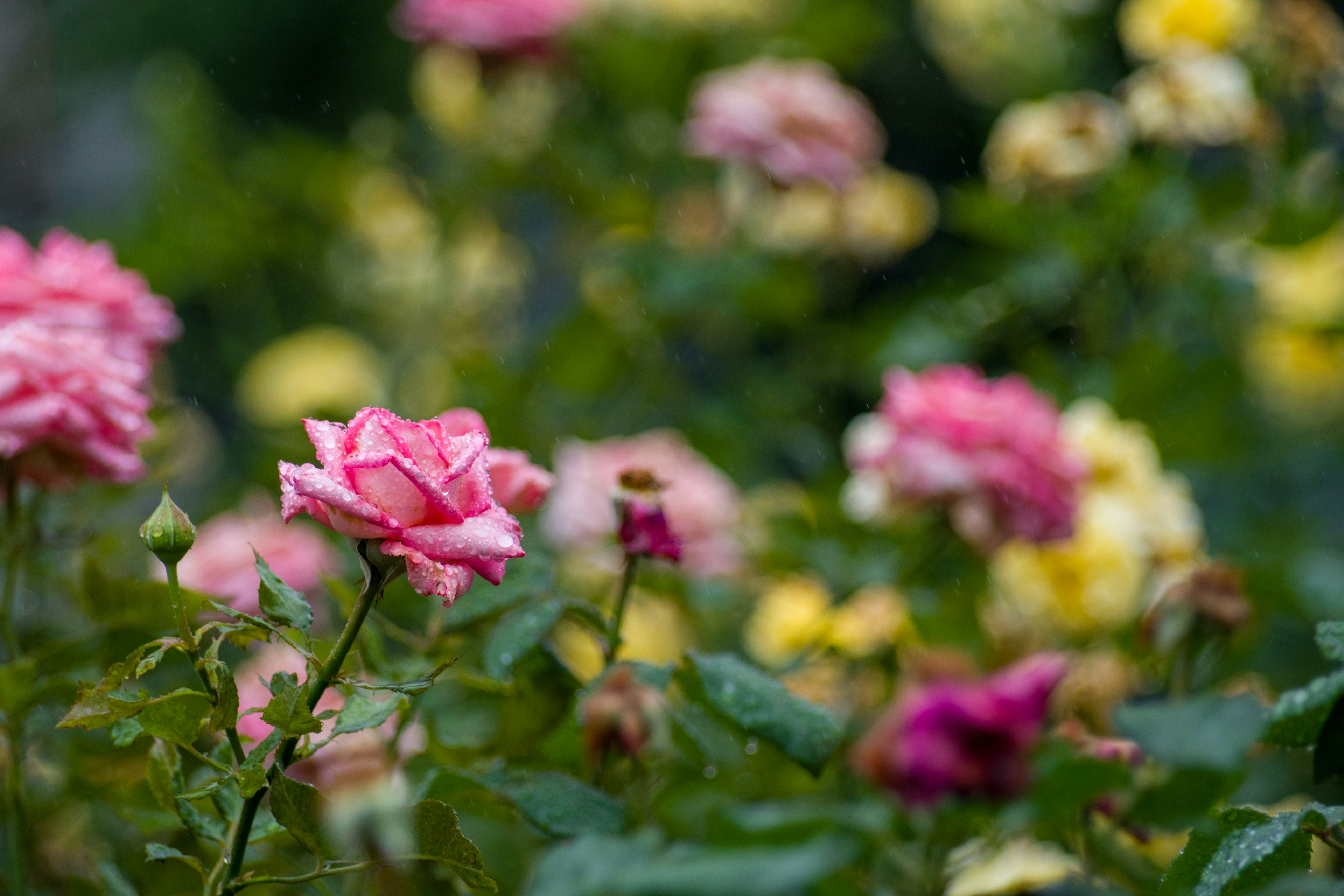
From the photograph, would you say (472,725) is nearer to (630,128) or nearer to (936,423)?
(936,423)

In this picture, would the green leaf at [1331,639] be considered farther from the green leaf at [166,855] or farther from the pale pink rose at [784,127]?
the pale pink rose at [784,127]

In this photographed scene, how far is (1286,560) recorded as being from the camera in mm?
806

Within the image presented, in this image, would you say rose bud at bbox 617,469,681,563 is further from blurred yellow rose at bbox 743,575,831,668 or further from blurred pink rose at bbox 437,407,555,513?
blurred yellow rose at bbox 743,575,831,668

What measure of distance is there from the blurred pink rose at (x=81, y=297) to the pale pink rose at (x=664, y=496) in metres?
0.30

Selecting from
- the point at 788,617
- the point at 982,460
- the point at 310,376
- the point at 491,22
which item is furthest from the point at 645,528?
the point at 310,376

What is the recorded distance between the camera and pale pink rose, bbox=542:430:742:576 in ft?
2.71

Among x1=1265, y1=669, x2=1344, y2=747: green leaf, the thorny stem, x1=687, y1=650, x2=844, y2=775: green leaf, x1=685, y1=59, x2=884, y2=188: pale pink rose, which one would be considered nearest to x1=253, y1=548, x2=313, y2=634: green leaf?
the thorny stem

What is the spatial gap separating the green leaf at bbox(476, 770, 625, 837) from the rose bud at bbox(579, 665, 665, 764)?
0.02m

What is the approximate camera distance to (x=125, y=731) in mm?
348

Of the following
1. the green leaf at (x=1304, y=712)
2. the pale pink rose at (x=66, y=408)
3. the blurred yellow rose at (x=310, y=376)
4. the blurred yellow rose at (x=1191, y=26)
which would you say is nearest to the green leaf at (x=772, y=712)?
the green leaf at (x=1304, y=712)

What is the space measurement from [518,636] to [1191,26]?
80cm

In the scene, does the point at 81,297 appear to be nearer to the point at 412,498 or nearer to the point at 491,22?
the point at 412,498

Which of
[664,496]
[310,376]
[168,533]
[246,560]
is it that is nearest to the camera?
[168,533]

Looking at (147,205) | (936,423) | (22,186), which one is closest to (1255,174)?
(936,423)
